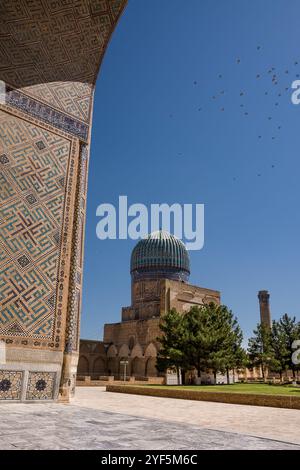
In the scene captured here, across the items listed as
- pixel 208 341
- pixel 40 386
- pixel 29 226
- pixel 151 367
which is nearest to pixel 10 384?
pixel 40 386

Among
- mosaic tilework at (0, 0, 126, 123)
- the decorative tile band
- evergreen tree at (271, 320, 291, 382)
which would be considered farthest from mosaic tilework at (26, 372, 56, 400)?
evergreen tree at (271, 320, 291, 382)

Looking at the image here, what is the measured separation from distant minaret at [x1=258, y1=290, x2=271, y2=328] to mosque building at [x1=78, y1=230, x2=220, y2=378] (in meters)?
7.17

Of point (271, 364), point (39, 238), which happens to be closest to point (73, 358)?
point (39, 238)

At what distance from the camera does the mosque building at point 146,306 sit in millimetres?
24281

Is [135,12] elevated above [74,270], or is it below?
above

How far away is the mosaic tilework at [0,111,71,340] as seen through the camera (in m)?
5.59

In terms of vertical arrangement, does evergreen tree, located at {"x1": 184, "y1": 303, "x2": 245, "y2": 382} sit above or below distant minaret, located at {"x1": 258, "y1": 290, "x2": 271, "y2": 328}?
below

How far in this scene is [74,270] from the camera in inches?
254

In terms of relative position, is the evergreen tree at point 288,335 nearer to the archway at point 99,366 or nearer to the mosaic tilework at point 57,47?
the archway at point 99,366

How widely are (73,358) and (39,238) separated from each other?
1979 mm

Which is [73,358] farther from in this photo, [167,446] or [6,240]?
[167,446]

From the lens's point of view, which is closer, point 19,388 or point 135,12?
point 19,388

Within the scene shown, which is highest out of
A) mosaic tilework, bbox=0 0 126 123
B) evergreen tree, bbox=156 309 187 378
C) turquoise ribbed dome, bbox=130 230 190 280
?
turquoise ribbed dome, bbox=130 230 190 280

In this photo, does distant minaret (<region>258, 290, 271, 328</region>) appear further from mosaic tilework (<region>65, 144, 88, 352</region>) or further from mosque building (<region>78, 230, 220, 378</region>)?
mosaic tilework (<region>65, 144, 88, 352</region>)
